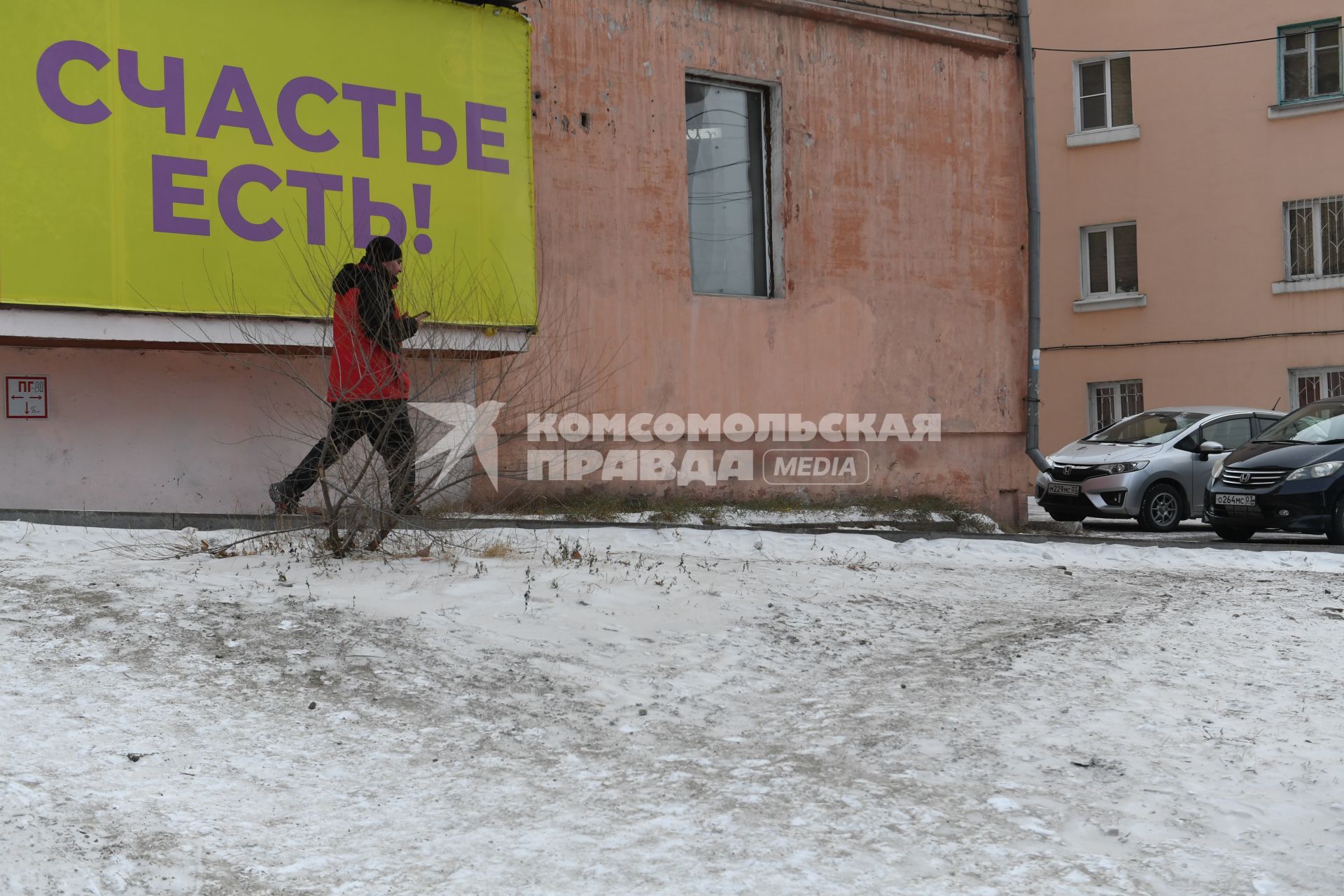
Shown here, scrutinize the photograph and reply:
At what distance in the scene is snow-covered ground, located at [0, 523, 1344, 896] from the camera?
382cm

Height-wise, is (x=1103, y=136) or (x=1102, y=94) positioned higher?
(x=1102, y=94)

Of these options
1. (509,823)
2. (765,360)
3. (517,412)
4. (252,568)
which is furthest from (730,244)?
(509,823)

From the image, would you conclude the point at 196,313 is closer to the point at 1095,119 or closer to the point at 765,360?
the point at 765,360

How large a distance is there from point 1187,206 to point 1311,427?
32.1 feet

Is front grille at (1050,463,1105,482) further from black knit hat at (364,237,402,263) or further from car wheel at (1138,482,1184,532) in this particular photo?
black knit hat at (364,237,402,263)

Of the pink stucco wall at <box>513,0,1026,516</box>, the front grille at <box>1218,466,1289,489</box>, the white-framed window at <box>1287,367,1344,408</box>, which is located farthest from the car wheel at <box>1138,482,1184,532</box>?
the white-framed window at <box>1287,367,1344,408</box>

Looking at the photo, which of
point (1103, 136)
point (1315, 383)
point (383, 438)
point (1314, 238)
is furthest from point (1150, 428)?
point (383, 438)

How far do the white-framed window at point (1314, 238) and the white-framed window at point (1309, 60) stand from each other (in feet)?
5.76

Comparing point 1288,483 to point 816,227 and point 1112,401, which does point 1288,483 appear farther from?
point 1112,401

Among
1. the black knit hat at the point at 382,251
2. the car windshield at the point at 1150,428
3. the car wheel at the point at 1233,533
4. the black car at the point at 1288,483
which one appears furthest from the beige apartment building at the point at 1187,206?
the black knit hat at the point at 382,251

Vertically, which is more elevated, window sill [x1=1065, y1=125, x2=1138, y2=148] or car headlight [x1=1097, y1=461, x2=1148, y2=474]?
window sill [x1=1065, y1=125, x2=1138, y2=148]

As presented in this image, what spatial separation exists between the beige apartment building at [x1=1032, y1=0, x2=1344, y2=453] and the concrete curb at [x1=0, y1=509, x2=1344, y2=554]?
9.12 m

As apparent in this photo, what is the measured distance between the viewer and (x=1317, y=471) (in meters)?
12.7

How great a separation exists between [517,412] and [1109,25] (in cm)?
1753
